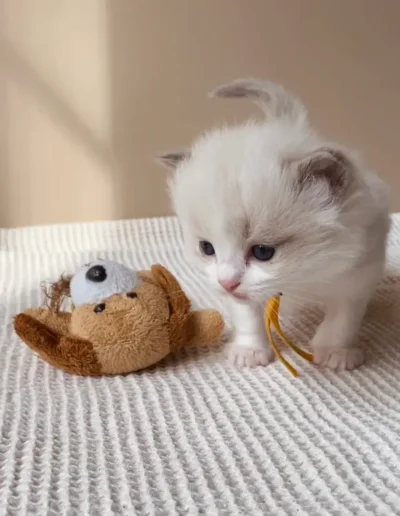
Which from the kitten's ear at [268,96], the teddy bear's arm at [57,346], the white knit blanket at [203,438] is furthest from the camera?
the kitten's ear at [268,96]

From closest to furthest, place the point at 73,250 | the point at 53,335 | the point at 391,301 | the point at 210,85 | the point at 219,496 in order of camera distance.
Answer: the point at 219,496 < the point at 53,335 < the point at 391,301 < the point at 73,250 < the point at 210,85

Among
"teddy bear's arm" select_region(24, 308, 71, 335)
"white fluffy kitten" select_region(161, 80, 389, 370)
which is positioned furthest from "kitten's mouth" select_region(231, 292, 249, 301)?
"teddy bear's arm" select_region(24, 308, 71, 335)

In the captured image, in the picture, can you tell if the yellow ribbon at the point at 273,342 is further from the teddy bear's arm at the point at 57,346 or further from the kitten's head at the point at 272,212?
the teddy bear's arm at the point at 57,346

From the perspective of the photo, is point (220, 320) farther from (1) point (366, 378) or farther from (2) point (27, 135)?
(2) point (27, 135)

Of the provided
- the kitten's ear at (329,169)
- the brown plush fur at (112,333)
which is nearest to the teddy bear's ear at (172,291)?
the brown plush fur at (112,333)

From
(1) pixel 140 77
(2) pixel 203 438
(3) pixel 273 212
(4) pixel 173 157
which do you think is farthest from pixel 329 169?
(1) pixel 140 77

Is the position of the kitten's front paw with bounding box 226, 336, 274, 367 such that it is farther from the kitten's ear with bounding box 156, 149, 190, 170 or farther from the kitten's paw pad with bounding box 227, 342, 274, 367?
the kitten's ear with bounding box 156, 149, 190, 170

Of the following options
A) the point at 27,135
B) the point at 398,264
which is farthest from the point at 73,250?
the point at 398,264
